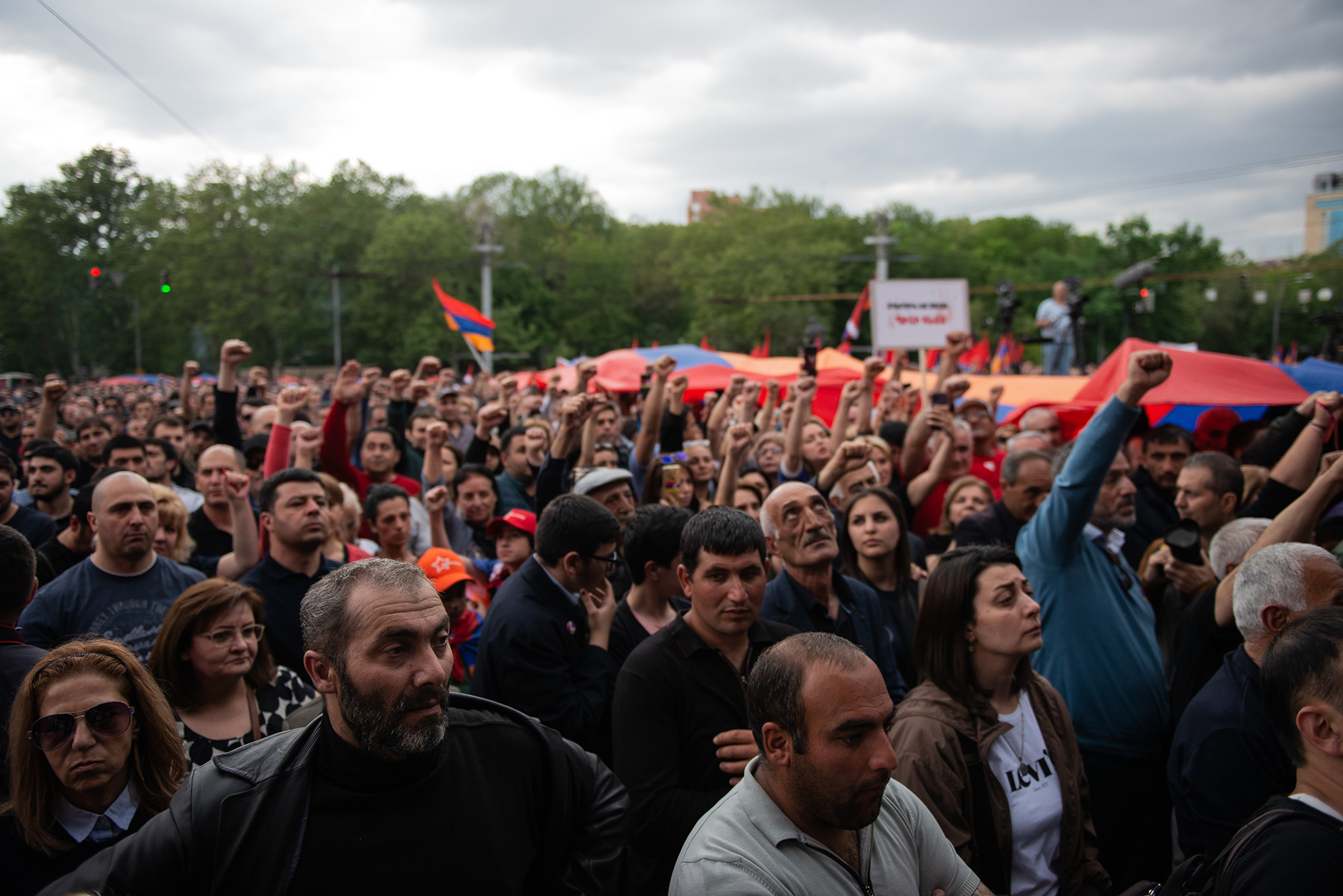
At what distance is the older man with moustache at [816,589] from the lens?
11.3ft

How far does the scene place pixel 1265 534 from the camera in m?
3.38

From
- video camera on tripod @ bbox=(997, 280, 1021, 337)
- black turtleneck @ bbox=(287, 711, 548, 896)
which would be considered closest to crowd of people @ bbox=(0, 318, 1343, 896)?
black turtleneck @ bbox=(287, 711, 548, 896)

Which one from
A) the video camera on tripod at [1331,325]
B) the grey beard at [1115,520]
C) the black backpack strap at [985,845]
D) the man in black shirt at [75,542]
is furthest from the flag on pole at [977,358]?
the black backpack strap at [985,845]

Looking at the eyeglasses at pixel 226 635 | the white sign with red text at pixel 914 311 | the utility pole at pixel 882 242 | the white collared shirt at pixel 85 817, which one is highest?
the utility pole at pixel 882 242

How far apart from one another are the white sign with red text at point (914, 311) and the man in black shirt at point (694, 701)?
739cm

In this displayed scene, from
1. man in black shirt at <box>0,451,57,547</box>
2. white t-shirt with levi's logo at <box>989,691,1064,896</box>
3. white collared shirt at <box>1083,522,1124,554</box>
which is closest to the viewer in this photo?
white t-shirt with levi's logo at <box>989,691,1064,896</box>

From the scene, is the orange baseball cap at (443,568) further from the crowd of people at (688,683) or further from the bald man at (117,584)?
the bald man at (117,584)

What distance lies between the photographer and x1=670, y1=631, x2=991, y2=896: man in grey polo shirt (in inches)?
72.8

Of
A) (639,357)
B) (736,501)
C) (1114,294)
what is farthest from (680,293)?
(736,501)

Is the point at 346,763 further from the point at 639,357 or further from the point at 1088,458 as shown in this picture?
the point at 639,357

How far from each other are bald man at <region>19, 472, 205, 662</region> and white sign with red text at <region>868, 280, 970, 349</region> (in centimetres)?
772

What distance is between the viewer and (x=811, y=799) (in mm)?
1903

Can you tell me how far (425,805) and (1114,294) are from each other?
159 feet

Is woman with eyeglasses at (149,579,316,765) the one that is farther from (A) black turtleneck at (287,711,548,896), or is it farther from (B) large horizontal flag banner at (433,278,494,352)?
(B) large horizontal flag banner at (433,278,494,352)
